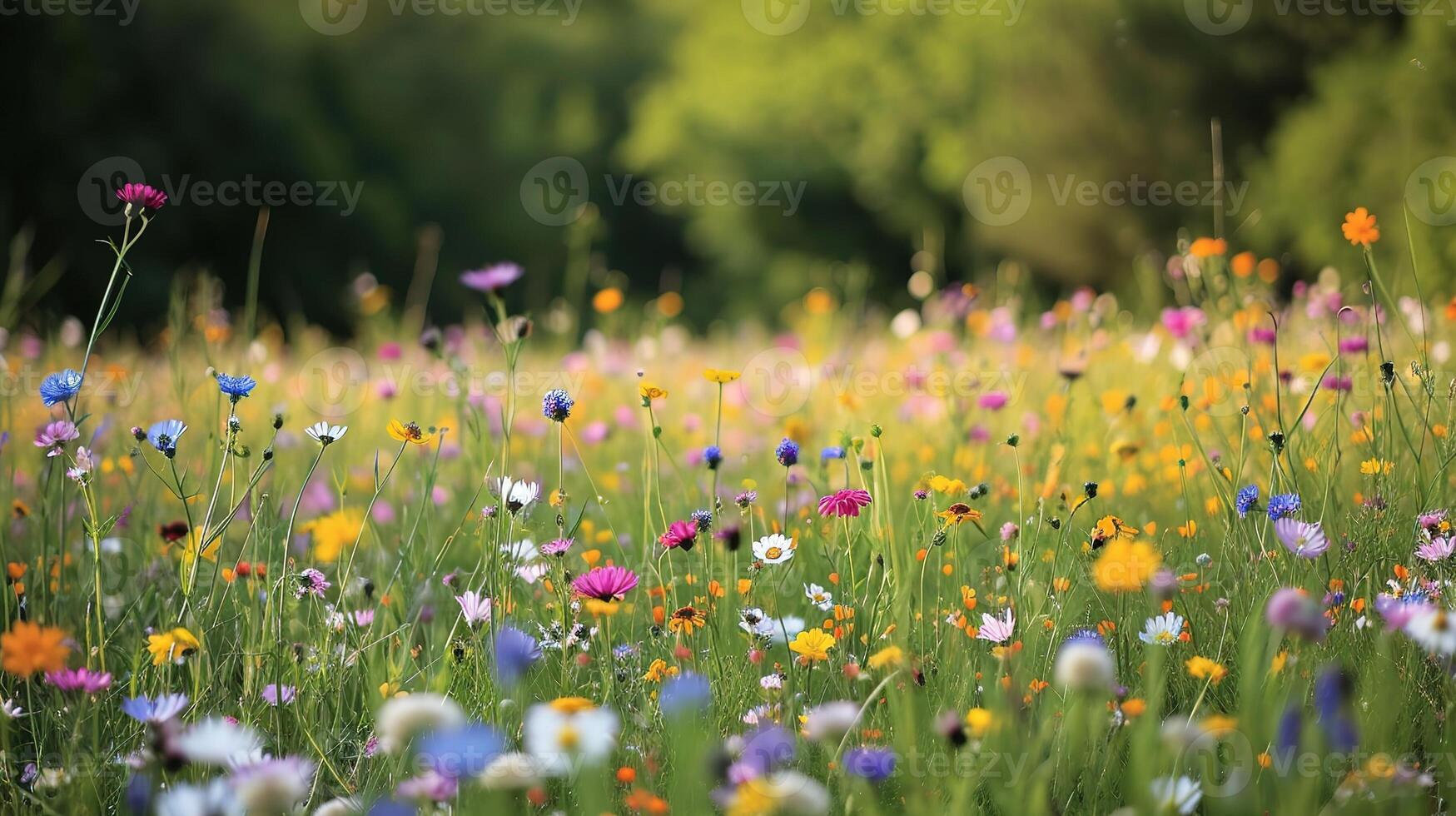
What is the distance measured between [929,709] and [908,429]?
1.86 m

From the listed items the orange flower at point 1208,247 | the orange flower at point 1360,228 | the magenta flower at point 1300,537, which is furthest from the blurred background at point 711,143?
the magenta flower at point 1300,537

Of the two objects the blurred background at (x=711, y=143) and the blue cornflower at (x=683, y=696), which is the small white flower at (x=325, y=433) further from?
the blurred background at (x=711, y=143)

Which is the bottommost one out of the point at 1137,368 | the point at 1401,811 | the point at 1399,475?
the point at 1401,811

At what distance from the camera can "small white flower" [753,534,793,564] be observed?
4.88 ft

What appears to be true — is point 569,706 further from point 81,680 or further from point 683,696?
point 81,680

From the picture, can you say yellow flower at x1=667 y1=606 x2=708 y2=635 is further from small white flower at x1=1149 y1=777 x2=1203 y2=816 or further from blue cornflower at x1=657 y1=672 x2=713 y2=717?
small white flower at x1=1149 y1=777 x2=1203 y2=816

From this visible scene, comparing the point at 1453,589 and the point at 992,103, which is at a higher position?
the point at 992,103

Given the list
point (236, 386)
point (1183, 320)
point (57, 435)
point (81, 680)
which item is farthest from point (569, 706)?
point (1183, 320)

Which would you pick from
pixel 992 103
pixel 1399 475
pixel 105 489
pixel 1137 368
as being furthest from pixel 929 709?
pixel 992 103

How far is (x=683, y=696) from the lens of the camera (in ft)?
3.57

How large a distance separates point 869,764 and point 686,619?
44 centimetres

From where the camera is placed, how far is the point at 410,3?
1888 cm

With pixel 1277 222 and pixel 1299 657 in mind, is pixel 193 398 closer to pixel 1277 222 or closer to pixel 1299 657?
pixel 1299 657

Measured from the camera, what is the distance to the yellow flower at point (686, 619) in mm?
1424
